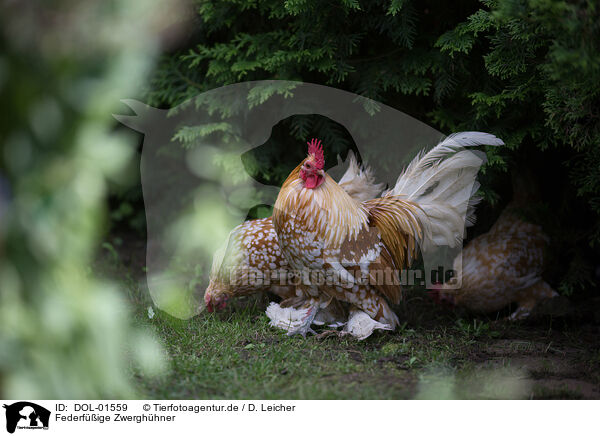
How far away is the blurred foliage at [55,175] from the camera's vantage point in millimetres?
1459

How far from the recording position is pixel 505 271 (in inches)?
144

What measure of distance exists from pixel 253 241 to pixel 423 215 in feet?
3.82

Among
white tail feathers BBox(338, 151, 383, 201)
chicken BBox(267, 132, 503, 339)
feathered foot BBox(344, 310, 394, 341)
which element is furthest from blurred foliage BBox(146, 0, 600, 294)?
feathered foot BBox(344, 310, 394, 341)

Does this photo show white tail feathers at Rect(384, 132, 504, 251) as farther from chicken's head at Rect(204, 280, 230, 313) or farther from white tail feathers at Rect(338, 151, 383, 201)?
chicken's head at Rect(204, 280, 230, 313)

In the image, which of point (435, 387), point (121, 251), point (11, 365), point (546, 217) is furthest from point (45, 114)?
point (121, 251)

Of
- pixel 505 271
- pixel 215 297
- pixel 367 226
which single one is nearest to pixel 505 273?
pixel 505 271

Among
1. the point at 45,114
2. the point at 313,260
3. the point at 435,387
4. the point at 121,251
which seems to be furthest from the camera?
the point at 121,251

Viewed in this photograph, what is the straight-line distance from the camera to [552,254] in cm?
378

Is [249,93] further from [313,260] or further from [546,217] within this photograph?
[546,217]

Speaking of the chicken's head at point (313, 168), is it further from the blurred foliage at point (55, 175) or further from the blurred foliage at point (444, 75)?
the blurred foliage at point (55, 175)
